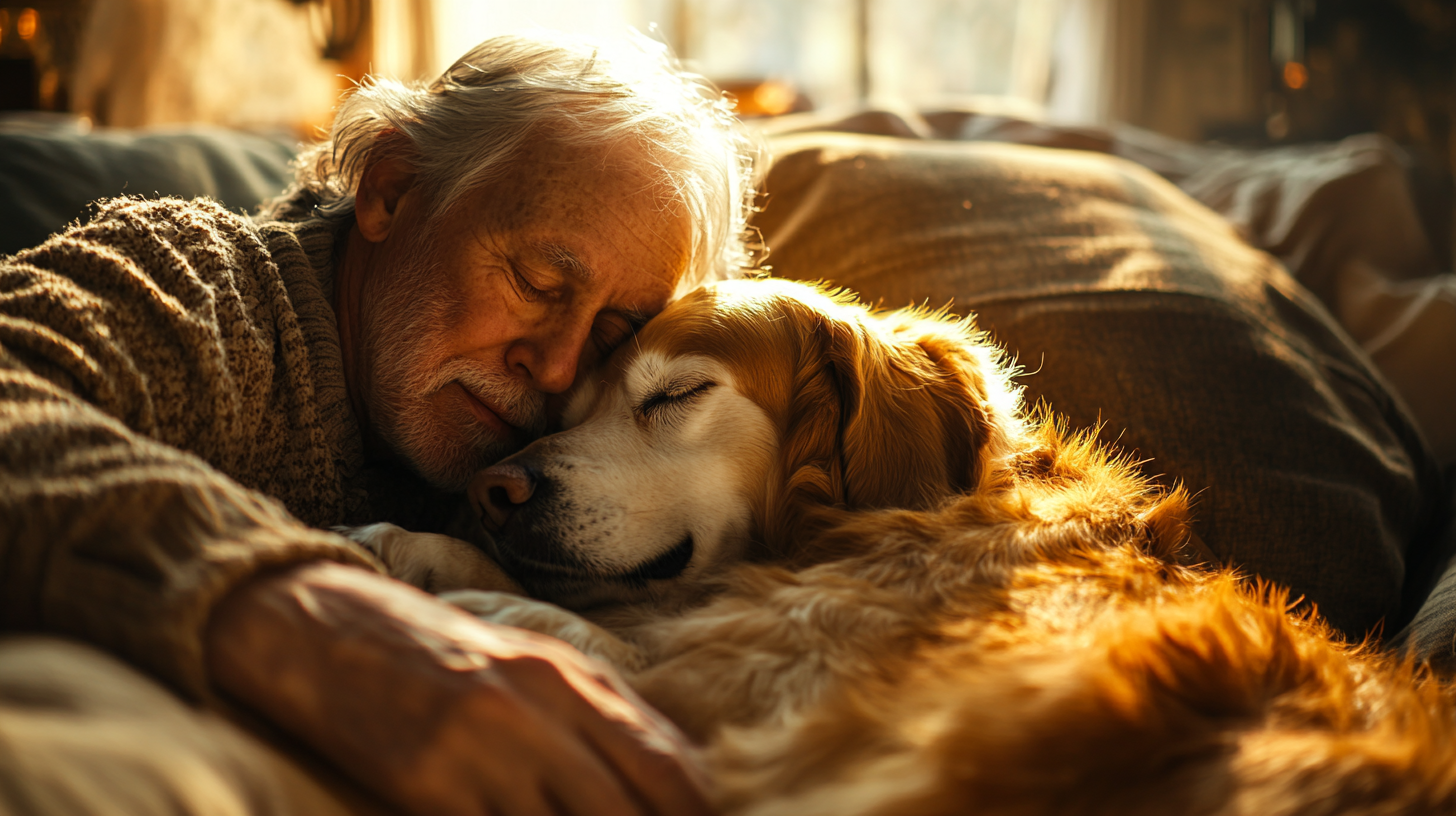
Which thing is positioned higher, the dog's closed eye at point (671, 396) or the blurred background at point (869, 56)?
the blurred background at point (869, 56)

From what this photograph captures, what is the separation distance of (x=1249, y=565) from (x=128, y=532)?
55.4 inches

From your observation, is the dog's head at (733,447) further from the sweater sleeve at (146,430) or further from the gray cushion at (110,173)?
the gray cushion at (110,173)

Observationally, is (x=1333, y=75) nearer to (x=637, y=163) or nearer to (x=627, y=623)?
(x=637, y=163)

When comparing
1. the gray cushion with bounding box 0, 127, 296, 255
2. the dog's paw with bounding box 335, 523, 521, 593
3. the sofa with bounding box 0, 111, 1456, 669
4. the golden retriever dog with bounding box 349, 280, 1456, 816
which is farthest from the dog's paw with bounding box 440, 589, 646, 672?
the gray cushion with bounding box 0, 127, 296, 255

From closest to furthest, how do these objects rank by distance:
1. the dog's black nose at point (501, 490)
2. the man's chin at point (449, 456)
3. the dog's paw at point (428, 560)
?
the dog's paw at point (428, 560) → the dog's black nose at point (501, 490) → the man's chin at point (449, 456)

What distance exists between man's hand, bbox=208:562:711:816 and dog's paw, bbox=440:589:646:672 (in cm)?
19

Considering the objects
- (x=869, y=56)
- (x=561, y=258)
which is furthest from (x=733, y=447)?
(x=869, y=56)

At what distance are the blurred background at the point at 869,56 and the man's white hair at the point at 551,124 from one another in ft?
5.16

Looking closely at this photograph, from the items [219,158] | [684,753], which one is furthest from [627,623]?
[219,158]

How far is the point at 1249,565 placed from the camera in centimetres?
136

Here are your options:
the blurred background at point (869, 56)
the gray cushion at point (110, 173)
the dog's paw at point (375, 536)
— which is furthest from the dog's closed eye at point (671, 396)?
the blurred background at point (869, 56)

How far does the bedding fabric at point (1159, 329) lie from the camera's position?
1.38 meters

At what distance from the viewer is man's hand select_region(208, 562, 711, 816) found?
658 mm

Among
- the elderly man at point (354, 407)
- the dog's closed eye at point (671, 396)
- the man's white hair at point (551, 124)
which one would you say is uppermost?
the man's white hair at point (551, 124)
